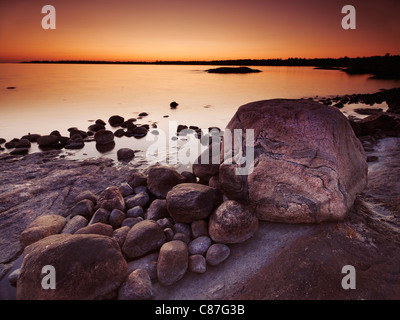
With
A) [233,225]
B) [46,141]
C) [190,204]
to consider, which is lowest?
[233,225]

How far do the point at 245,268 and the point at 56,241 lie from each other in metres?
2.23

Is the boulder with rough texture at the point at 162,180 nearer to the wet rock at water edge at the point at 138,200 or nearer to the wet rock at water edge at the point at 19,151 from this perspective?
the wet rock at water edge at the point at 138,200

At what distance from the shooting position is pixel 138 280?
241cm

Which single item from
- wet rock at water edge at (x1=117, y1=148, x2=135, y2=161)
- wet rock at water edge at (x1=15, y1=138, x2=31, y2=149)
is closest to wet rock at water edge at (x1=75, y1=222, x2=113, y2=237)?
wet rock at water edge at (x1=117, y1=148, x2=135, y2=161)

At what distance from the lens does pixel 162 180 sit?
4.28 metres

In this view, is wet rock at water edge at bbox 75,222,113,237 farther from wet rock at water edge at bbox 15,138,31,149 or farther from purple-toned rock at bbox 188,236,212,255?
wet rock at water edge at bbox 15,138,31,149

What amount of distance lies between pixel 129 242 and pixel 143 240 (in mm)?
184

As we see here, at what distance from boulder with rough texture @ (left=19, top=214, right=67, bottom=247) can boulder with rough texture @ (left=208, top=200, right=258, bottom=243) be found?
2.29 m

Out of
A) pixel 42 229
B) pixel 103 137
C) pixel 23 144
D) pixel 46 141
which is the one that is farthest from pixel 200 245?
pixel 23 144

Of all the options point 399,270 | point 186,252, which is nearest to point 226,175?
point 186,252

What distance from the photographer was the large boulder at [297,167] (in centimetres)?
300

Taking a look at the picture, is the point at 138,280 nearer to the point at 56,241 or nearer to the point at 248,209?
the point at 56,241

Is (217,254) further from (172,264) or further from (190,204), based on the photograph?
(190,204)

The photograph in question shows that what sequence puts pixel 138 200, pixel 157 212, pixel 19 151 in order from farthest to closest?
pixel 19 151 < pixel 138 200 < pixel 157 212
